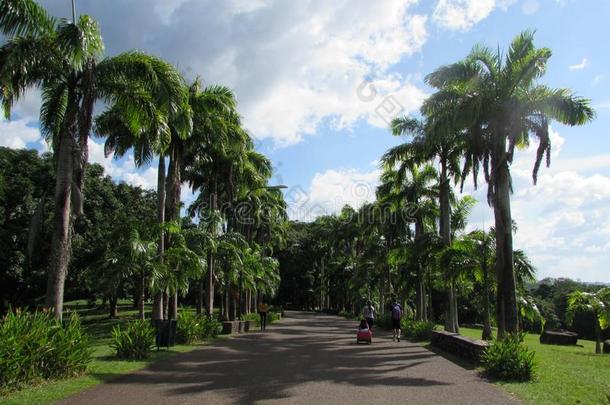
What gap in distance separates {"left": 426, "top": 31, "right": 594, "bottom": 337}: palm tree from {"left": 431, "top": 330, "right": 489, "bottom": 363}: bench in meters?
1.53

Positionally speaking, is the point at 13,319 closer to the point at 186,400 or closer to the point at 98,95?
the point at 186,400

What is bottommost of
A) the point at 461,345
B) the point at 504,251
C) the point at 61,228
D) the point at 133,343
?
the point at 461,345

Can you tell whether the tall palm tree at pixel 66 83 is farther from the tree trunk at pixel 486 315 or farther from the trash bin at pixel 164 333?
the tree trunk at pixel 486 315

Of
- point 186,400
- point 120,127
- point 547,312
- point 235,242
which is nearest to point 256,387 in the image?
point 186,400

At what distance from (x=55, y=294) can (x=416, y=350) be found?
1060cm

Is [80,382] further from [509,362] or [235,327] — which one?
[235,327]

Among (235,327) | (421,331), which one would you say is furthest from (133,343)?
(421,331)

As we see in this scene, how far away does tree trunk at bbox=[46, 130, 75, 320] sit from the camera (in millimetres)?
11344

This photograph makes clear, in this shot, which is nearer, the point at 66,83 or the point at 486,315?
the point at 66,83

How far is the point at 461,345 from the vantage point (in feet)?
44.4

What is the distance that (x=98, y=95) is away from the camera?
44.1 ft

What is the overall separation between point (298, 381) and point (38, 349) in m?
4.73

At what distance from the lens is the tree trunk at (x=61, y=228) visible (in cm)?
1134

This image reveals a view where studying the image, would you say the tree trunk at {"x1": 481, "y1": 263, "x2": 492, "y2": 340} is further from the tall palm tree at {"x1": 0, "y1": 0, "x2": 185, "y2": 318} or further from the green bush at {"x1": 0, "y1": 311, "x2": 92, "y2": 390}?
the green bush at {"x1": 0, "y1": 311, "x2": 92, "y2": 390}
